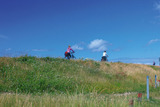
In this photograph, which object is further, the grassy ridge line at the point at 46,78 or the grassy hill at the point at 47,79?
the grassy ridge line at the point at 46,78

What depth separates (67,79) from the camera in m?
15.2

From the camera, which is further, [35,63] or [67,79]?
[35,63]

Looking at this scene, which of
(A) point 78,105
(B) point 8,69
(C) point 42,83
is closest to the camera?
(A) point 78,105

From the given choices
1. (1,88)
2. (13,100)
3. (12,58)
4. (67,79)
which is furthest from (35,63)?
(13,100)

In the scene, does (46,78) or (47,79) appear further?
(46,78)

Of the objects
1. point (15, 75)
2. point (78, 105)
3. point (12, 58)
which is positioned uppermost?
point (12, 58)

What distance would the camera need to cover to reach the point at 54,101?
569 centimetres

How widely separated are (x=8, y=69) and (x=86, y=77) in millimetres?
5864

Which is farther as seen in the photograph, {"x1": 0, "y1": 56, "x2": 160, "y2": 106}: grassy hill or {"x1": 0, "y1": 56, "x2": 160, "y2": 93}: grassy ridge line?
{"x1": 0, "y1": 56, "x2": 160, "y2": 93}: grassy ridge line

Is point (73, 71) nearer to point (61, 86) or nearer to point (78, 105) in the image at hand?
point (61, 86)

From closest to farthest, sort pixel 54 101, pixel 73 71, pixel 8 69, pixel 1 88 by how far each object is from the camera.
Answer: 1. pixel 54 101
2. pixel 1 88
3. pixel 8 69
4. pixel 73 71

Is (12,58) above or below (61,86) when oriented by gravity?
above

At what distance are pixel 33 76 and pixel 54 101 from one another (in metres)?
9.00

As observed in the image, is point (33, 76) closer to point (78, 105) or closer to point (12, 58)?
point (12, 58)
